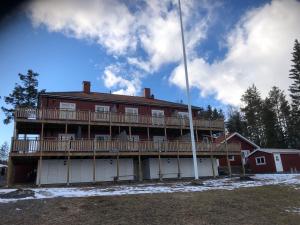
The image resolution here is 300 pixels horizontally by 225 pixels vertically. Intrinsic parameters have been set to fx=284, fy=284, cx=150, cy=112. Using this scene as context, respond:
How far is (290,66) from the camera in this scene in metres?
48.2

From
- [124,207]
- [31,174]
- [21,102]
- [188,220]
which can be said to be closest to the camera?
[188,220]

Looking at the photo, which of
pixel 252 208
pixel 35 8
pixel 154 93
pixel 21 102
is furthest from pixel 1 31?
pixel 21 102

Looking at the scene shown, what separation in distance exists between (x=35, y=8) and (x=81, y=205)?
832cm

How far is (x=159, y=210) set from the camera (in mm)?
10867

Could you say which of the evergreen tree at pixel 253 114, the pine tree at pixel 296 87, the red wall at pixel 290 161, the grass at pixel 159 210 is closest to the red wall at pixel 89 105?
the grass at pixel 159 210

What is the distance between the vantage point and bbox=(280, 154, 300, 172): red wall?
34656mm

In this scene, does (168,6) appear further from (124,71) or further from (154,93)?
(154,93)

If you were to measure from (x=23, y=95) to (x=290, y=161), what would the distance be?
3746 centimetres

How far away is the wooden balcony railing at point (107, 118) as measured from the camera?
21.9 metres

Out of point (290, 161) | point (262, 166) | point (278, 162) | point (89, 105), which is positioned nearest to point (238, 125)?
point (290, 161)

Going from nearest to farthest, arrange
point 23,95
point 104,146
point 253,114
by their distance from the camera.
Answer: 1. point 104,146
2. point 23,95
3. point 253,114

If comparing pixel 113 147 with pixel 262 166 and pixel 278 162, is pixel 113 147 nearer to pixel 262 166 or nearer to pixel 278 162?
pixel 262 166

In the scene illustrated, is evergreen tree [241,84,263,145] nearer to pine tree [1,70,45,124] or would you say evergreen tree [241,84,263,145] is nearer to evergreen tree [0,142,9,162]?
pine tree [1,70,45,124]

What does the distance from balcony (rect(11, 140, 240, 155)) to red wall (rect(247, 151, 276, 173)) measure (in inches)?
326
